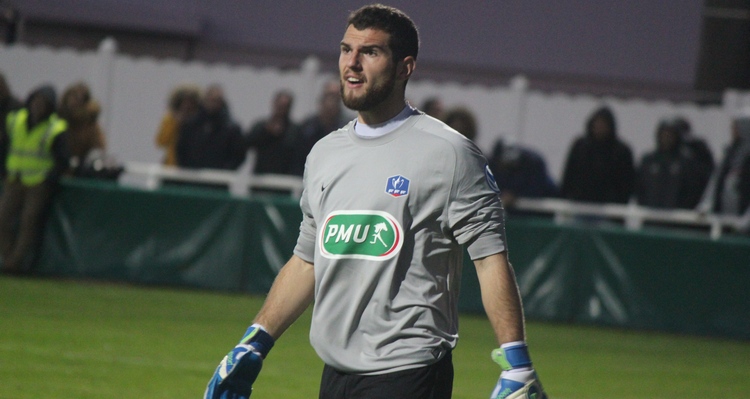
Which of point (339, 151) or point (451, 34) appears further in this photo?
point (451, 34)

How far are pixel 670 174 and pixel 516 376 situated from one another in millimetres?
9549

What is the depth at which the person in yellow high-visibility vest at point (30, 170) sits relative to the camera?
13.1 metres

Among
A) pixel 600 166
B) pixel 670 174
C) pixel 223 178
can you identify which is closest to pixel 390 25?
pixel 600 166

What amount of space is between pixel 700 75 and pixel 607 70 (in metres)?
3.01

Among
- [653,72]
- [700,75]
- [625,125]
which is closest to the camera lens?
[625,125]

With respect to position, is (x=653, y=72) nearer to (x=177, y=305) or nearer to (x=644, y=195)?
(x=644, y=195)

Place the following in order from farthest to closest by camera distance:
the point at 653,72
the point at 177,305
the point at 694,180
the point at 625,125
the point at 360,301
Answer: the point at 653,72
the point at 625,125
the point at 694,180
the point at 177,305
the point at 360,301

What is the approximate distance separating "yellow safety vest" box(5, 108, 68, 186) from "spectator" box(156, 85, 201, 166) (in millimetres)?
1356

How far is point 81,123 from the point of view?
44.7 feet

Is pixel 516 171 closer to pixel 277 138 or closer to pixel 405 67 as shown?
pixel 277 138

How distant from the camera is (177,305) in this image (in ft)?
39.1

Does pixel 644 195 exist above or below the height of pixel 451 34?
below

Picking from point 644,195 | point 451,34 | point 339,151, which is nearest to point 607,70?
point 451,34

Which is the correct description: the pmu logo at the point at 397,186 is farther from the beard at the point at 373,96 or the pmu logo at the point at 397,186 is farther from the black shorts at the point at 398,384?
the black shorts at the point at 398,384
